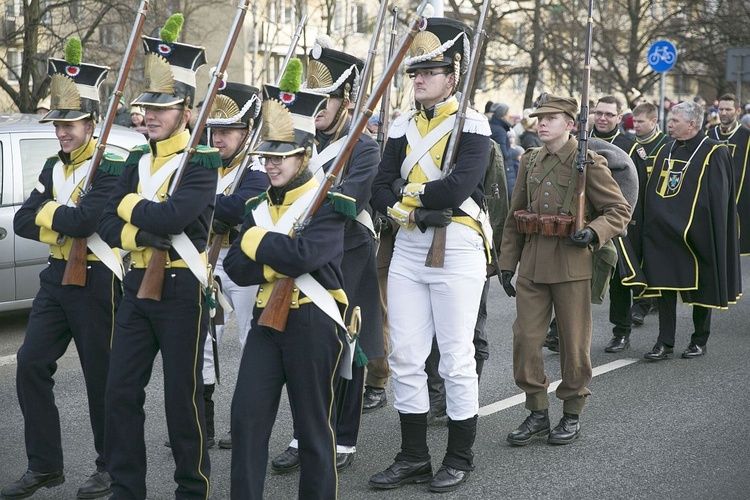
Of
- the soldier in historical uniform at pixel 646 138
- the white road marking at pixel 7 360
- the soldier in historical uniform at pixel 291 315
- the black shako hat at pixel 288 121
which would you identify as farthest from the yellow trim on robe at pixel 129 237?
the soldier in historical uniform at pixel 646 138

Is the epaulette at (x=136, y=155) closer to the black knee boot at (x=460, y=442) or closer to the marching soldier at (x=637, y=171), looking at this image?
the black knee boot at (x=460, y=442)

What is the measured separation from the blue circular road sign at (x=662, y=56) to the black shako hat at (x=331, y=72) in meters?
14.9

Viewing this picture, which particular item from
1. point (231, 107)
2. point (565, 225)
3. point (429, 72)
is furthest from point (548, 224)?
point (231, 107)

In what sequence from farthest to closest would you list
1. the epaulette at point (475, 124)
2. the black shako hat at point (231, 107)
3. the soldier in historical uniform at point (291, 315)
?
1. the black shako hat at point (231, 107)
2. the epaulette at point (475, 124)
3. the soldier in historical uniform at point (291, 315)

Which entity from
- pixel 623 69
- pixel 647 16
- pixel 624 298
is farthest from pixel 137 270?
pixel 623 69

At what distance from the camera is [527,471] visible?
5754 millimetres

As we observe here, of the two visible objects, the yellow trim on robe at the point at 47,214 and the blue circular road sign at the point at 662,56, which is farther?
the blue circular road sign at the point at 662,56

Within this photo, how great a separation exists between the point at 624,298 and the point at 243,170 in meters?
4.09

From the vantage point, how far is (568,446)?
621cm

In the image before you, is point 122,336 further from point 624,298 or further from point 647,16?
point 647,16

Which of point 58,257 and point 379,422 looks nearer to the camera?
point 58,257

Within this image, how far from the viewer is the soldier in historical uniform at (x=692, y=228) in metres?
8.69

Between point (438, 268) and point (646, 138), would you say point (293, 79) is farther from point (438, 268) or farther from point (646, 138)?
point (646, 138)

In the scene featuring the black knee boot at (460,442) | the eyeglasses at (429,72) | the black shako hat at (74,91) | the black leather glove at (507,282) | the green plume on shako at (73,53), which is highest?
the green plume on shako at (73,53)
